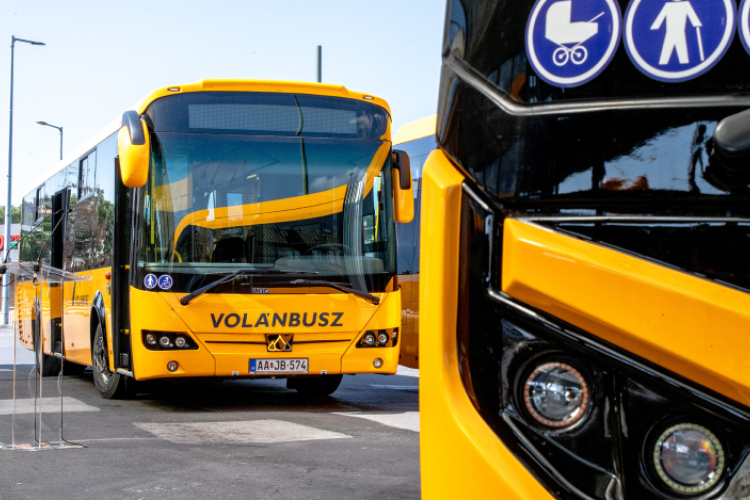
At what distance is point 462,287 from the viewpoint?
7.36 ft

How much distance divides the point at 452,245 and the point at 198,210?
714 centimetres

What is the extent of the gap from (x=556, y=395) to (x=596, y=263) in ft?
1.01

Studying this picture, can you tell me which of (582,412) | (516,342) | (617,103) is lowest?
(582,412)

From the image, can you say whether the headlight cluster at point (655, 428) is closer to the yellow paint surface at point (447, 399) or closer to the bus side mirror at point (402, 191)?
the yellow paint surface at point (447, 399)

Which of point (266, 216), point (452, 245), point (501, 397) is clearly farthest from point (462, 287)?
point (266, 216)

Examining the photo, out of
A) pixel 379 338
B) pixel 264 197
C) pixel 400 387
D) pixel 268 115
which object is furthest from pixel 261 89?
pixel 400 387

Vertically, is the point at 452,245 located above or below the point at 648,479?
above

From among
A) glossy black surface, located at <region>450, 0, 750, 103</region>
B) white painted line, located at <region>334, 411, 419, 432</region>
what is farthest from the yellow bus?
glossy black surface, located at <region>450, 0, 750, 103</region>

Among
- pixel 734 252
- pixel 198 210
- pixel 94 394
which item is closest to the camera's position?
pixel 734 252

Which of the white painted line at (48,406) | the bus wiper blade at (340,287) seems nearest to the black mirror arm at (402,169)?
the bus wiper blade at (340,287)

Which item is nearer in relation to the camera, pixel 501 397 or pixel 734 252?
pixel 734 252

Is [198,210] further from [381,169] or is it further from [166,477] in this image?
[166,477]

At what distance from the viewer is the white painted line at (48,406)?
7191 mm

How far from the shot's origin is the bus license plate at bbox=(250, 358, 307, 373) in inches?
362
